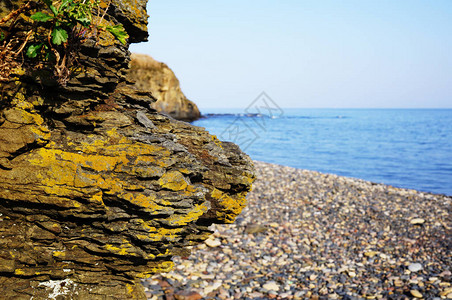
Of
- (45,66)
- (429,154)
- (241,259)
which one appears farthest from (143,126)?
(429,154)

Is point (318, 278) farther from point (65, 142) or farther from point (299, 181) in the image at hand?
point (299, 181)

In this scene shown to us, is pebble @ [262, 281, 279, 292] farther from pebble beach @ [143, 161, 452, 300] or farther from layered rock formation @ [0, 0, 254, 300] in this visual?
layered rock formation @ [0, 0, 254, 300]

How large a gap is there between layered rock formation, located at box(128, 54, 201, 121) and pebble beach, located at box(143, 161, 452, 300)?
36793 mm

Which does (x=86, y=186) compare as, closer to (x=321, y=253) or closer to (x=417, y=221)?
(x=321, y=253)

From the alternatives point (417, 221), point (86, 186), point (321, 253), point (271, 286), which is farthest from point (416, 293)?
point (86, 186)

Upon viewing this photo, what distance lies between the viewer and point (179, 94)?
5738cm

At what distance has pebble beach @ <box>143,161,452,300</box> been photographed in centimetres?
1033

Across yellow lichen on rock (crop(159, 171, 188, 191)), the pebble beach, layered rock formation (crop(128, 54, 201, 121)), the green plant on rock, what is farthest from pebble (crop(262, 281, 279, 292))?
layered rock formation (crop(128, 54, 201, 121))

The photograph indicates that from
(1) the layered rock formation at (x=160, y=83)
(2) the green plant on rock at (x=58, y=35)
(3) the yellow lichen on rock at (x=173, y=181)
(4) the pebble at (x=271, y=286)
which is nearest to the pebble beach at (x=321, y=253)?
(4) the pebble at (x=271, y=286)

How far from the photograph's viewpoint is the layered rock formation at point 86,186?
4.12 m

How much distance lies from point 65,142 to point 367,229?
47.9 ft

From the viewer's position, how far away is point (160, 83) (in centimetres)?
5394

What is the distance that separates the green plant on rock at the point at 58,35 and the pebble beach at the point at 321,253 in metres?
7.24

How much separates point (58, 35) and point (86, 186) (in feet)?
5.83
